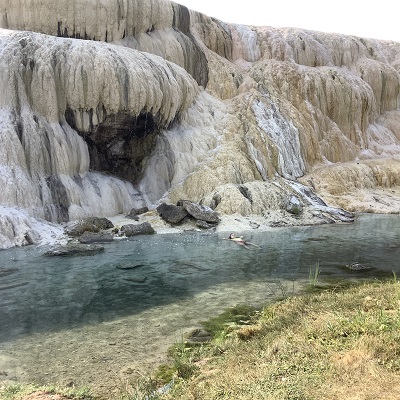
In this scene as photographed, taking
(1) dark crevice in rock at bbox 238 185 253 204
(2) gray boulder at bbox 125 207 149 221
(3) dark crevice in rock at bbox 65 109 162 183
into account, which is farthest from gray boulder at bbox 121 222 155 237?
(1) dark crevice in rock at bbox 238 185 253 204

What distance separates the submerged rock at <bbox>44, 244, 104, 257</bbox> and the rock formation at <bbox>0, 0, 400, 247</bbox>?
2492 mm

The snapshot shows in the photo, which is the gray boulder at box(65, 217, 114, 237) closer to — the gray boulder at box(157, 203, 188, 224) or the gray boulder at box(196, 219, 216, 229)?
the gray boulder at box(157, 203, 188, 224)

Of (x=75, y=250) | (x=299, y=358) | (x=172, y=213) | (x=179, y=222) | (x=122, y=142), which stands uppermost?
(x=122, y=142)

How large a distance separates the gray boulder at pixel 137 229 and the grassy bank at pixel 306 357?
11847mm

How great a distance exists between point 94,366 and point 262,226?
16.1 meters

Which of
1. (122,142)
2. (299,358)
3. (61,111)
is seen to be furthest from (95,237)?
(299,358)

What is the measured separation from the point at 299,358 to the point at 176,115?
23951mm

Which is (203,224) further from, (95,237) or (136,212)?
(95,237)

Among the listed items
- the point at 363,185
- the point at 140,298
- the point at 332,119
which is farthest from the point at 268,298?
the point at 332,119

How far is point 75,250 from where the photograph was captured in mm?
16062

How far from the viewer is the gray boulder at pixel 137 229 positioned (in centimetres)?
1959

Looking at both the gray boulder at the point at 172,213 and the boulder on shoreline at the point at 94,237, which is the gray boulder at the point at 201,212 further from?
the boulder on shoreline at the point at 94,237

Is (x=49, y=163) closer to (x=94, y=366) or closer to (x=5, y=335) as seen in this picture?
(x=5, y=335)

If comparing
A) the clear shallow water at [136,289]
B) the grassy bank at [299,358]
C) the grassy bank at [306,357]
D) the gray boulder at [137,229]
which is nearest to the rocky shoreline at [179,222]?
the gray boulder at [137,229]
